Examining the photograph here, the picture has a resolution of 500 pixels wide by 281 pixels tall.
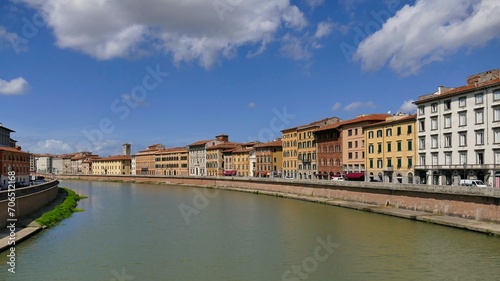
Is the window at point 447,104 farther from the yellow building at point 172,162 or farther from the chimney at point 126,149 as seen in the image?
the chimney at point 126,149

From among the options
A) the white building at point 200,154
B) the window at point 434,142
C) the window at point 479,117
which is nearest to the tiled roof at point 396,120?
the window at point 434,142

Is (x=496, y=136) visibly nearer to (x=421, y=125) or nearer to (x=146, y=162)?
(x=421, y=125)

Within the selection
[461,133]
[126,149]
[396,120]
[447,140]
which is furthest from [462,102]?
[126,149]

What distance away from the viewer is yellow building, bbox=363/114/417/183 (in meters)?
53.2

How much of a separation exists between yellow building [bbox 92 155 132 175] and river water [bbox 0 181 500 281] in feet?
398

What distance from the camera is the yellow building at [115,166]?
155m

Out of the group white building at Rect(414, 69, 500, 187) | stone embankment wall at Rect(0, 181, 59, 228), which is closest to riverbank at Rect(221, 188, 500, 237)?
white building at Rect(414, 69, 500, 187)

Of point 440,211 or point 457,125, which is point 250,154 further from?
point 440,211

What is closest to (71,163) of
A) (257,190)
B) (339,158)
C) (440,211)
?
(257,190)

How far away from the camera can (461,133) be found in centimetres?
4538

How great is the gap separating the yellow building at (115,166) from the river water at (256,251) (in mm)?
121336

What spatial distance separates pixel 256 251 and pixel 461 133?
99.1ft

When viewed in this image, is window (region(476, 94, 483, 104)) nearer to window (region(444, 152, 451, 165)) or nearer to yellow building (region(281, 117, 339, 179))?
window (region(444, 152, 451, 165))

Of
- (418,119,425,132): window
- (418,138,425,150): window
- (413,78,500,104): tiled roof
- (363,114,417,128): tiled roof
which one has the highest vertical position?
(413,78,500,104): tiled roof
